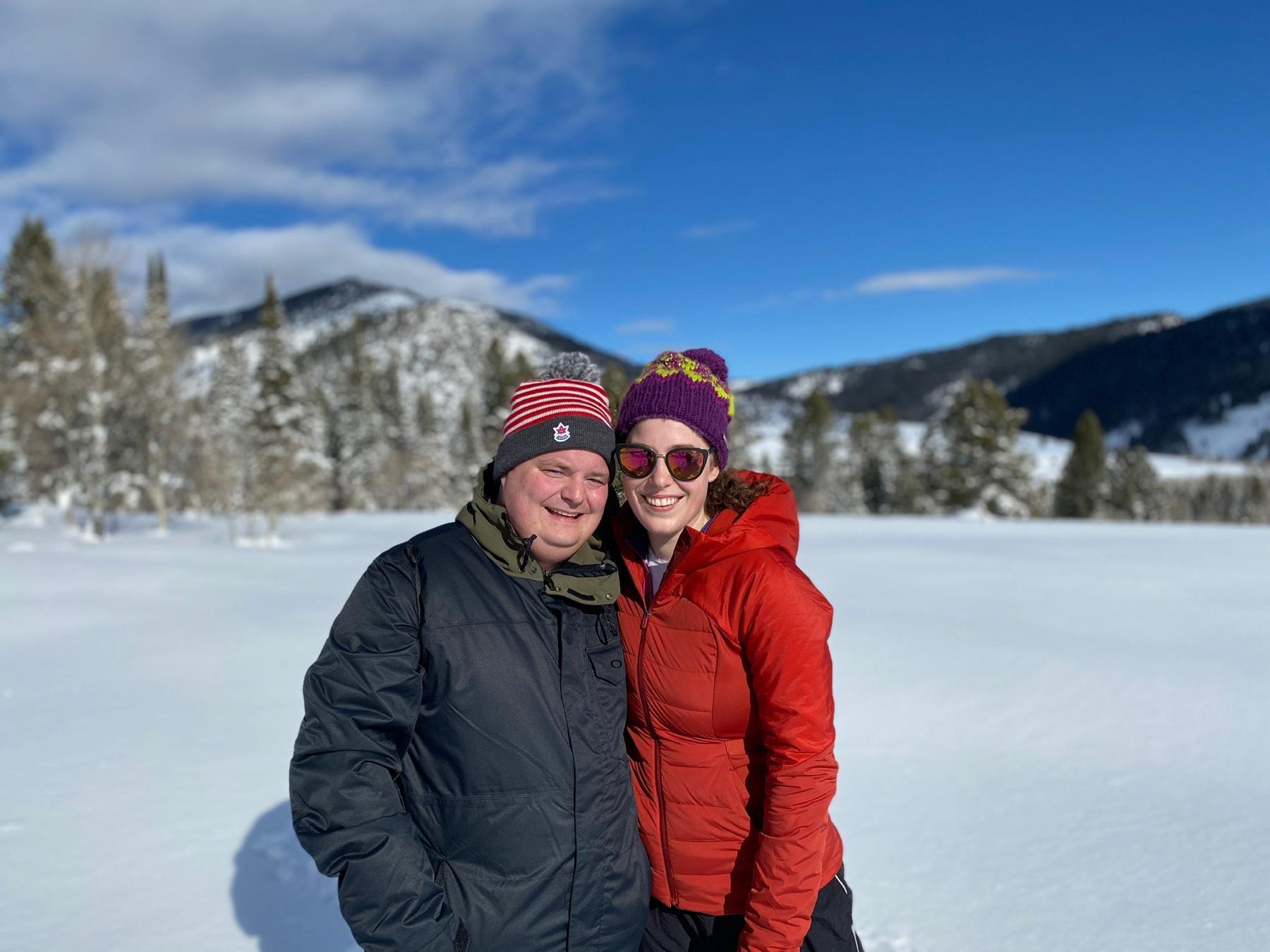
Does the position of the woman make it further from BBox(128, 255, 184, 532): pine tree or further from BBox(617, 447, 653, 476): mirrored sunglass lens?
BBox(128, 255, 184, 532): pine tree

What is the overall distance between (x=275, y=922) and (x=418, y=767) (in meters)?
2.44

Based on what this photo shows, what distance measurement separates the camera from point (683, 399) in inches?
85.3

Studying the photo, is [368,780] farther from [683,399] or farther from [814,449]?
[814,449]

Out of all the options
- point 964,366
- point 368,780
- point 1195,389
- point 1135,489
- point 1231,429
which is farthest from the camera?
point 964,366

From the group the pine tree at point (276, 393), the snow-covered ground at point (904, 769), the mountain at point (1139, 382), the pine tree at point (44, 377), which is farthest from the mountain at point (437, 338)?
the snow-covered ground at point (904, 769)

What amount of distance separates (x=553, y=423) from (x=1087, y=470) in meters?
46.5

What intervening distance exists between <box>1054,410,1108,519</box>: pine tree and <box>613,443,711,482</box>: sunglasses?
45.0 meters

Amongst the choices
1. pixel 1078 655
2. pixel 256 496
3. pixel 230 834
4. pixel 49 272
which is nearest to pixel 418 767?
pixel 230 834

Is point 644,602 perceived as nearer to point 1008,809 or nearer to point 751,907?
point 751,907

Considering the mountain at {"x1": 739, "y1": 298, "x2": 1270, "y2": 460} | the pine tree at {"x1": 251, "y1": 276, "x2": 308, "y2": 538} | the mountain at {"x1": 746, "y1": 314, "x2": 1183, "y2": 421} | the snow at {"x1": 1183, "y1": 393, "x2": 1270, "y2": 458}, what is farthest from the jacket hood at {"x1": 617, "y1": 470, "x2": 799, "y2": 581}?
the mountain at {"x1": 746, "y1": 314, "x2": 1183, "y2": 421}

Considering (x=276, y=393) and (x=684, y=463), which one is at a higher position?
(x=276, y=393)

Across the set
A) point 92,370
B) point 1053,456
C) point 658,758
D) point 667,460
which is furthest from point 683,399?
point 1053,456

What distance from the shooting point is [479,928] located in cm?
182

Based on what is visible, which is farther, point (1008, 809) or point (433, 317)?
point (433, 317)
